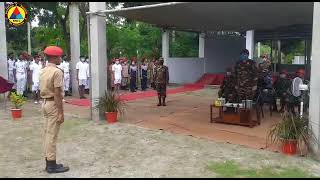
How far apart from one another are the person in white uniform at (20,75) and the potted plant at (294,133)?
10.3 m

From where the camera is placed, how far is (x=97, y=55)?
31.7 feet

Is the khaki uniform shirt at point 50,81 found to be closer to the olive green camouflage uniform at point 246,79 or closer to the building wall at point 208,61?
the olive green camouflage uniform at point 246,79

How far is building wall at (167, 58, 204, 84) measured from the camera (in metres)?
21.2

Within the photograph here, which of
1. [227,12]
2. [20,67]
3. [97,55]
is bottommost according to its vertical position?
[20,67]

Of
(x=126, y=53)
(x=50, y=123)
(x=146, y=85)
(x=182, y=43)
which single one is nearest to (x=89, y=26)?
(x=50, y=123)

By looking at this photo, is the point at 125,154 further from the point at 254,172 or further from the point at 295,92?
the point at 295,92

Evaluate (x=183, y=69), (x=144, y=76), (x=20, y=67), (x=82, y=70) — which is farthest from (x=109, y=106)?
(x=183, y=69)

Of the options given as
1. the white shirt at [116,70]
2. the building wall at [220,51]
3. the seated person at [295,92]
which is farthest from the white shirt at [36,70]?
the building wall at [220,51]

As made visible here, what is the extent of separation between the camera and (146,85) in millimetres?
18812

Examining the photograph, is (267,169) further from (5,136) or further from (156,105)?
(156,105)

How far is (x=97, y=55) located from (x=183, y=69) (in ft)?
39.7

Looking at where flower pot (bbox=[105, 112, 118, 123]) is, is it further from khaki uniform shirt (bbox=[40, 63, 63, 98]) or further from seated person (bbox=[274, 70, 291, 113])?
seated person (bbox=[274, 70, 291, 113])

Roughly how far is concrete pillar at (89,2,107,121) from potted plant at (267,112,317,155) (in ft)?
15.5

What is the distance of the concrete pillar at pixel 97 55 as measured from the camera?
31.5ft
